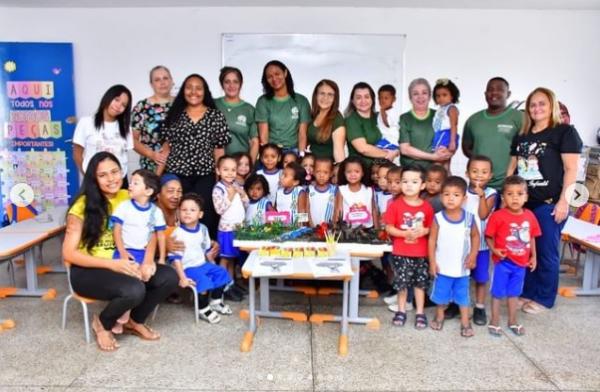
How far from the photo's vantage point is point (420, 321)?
2.96 meters

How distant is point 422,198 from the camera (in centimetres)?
317

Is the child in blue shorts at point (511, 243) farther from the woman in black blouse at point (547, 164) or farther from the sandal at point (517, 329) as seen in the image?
the woman in black blouse at point (547, 164)

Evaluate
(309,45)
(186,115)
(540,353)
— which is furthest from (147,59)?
(540,353)

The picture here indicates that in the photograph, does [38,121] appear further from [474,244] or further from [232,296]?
[474,244]

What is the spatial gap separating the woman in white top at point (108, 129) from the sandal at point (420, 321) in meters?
2.27

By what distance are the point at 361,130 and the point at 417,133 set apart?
418 mm

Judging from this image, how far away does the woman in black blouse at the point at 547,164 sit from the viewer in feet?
9.76

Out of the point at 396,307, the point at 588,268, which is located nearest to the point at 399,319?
the point at 396,307

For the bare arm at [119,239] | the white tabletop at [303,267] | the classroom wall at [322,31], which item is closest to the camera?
the white tabletop at [303,267]

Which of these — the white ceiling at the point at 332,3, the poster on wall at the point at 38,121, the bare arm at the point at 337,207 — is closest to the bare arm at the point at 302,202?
the bare arm at the point at 337,207

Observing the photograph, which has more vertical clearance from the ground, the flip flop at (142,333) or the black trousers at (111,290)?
the black trousers at (111,290)

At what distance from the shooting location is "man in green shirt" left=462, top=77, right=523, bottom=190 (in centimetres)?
332

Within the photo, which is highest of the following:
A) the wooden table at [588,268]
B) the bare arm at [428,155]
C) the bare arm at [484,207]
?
the bare arm at [428,155]

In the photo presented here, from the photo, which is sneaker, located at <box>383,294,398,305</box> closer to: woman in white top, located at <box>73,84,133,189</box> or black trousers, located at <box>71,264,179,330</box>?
black trousers, located at <box>71,264,179,330</box>
